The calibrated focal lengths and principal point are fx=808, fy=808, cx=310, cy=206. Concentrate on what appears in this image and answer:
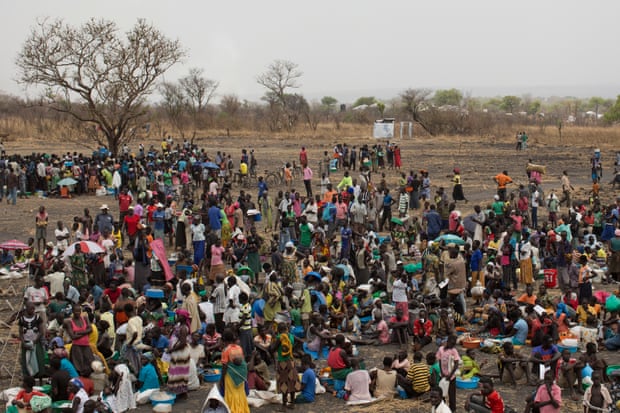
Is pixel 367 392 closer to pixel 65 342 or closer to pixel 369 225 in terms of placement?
pixel 65 342

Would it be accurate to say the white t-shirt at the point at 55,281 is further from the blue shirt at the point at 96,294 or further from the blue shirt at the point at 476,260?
the blue shirt at the point at 476,260

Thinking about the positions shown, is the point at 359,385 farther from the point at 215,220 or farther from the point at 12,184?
the point at 12,184

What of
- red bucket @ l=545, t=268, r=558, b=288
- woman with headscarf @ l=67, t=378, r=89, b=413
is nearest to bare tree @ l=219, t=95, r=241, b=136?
red bucket @ l=545, t=268, r=558, b=288

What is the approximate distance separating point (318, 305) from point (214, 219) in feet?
15.4

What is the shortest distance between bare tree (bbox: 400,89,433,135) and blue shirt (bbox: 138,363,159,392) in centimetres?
4337

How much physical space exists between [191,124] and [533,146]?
23576 mm

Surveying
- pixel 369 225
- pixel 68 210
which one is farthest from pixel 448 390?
pixel 68 210

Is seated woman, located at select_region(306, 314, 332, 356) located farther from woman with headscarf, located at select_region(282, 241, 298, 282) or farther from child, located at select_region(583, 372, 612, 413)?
child, located at select_region(583, 372, 612, 413)

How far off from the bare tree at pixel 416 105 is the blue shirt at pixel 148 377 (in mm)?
43365

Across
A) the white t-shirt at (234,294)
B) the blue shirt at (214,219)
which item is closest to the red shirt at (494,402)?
the white t-shirt at (234,294)

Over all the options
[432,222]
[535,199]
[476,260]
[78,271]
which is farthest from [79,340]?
[535,199]

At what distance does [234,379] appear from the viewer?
9211 mm

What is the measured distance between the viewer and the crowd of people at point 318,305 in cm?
993

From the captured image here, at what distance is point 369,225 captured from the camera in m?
18.4
